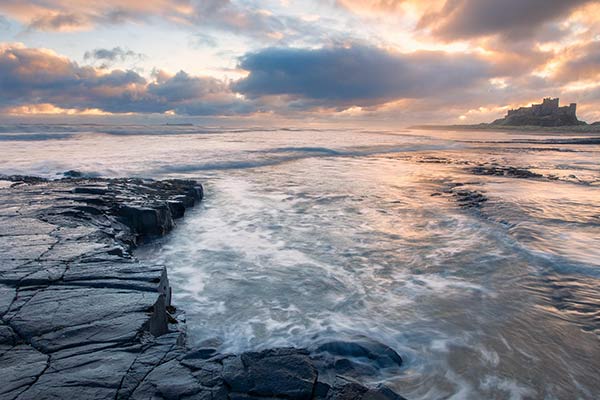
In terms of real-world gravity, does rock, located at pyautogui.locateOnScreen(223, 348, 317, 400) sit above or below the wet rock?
below

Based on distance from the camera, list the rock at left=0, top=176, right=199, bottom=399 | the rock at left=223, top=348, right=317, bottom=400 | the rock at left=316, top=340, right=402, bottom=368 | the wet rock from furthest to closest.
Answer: the wet rock, the rock at left=316, top=340, right=402, bottom=368, the rock at left=223, top=348, right=317, bottom=400, the rock at left=0, top=176, right=199, bottom=399

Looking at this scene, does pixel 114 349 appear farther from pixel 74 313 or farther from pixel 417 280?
pixel 417 280

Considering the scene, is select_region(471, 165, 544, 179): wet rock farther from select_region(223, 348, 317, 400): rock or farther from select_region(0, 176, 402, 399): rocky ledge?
select_region(223, 348, 317, 400): rock

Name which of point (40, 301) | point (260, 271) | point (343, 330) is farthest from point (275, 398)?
point (260, 271)

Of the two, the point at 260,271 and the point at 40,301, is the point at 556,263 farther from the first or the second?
the point at 40,301

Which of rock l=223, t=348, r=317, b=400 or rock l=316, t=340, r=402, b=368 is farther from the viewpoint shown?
rock l=316, t=340, r=402, b=368

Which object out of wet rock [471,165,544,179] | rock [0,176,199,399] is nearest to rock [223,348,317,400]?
rock [0,176,199,399]

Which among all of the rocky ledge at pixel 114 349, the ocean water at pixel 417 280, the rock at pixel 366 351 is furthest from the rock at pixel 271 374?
the ocean water at pixel 417 280

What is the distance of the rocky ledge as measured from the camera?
100 inches

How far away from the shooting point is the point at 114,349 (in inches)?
114

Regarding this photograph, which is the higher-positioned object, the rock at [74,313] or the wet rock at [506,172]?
the rock at [74,313]

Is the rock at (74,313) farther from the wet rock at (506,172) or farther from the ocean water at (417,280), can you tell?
the wet rock at (506,172)

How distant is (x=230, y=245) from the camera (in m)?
7.59

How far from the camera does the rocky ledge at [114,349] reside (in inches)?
100
